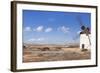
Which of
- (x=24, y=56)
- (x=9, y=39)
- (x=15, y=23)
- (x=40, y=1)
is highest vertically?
(x=40, y=1)

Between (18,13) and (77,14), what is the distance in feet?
1.97

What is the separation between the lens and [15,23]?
6.24ft

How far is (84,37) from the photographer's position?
223 cm

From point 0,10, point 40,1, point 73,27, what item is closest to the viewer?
point 0,10

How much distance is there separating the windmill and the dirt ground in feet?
0.18

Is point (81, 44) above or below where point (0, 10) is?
below

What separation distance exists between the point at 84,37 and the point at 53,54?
0.38 m

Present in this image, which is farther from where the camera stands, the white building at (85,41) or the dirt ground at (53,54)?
the white building at (85,41)

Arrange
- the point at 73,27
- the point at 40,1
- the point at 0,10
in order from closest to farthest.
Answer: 1. the point at 0,10
2. the point at 40,1
3. the point at 73,27

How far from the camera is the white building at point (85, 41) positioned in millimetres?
2219

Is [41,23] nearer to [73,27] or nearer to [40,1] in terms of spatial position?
[40,1]

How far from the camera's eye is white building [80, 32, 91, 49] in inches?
87.4

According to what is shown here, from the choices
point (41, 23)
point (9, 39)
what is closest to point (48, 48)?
point (41, 23)

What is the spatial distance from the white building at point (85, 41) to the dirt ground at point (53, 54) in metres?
0.05
